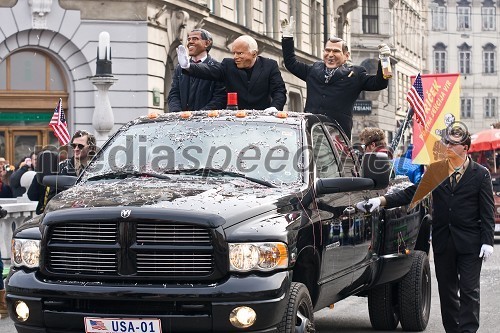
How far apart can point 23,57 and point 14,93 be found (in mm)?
899

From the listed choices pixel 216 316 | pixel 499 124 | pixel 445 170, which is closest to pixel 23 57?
pixel 499 124

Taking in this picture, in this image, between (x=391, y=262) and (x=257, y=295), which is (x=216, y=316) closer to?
(x=257, y=295)

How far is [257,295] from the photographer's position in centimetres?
721

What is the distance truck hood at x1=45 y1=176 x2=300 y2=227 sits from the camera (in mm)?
7469

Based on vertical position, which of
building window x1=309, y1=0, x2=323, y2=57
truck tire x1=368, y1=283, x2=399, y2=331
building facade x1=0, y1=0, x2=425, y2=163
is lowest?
truck tire x1=368, y1=283, x2=399, y2=331

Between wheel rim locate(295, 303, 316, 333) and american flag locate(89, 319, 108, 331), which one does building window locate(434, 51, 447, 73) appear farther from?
american flag locate(89, 319, 108, 331)

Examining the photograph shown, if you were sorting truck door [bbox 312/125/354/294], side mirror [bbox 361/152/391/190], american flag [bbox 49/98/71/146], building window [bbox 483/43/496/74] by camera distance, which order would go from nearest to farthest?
truck door [bbox 312/125/354/294], side mirror [bbox 361/152/391/190], american flag [bbox 49/98/71/146], building window [bbox 483/43/496/74]

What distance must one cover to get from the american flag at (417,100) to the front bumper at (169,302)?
16.6 m

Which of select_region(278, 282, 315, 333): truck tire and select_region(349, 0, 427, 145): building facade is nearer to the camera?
select_region(278, 282, 315, 333): truck tire

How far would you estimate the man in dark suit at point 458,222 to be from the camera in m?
9.48

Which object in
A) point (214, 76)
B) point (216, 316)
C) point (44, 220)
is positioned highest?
point (214, 76)

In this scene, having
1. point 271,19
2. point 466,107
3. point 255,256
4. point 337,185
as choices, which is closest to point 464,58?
point 466,107

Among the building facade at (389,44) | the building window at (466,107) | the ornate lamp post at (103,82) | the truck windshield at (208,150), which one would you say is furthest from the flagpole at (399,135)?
the building window at (466,107)

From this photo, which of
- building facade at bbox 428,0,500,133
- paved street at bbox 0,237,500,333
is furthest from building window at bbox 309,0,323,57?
building facade at bbox 428,0,500,133
